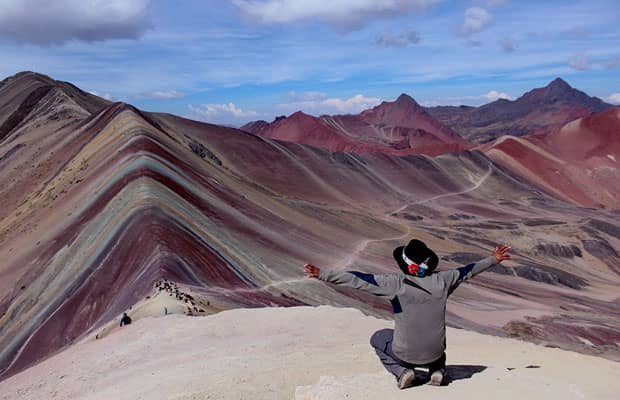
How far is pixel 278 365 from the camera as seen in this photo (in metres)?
6.64

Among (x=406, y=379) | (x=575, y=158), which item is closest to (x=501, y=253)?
(x=406, y=379)

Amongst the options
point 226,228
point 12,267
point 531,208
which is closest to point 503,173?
point 531,208

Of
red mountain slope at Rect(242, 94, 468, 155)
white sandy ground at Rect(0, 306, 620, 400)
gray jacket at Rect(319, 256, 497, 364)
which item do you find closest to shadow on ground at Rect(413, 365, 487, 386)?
white sandy ground at Rect(0, 306, 620, 400)

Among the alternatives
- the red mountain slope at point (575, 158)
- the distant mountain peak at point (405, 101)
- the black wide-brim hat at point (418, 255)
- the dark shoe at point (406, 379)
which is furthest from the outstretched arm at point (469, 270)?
the distant mountain peak at point (405, 101)

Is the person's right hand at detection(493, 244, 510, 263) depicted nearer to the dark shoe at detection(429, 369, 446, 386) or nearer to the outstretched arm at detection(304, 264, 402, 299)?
the outstretched arm at detection(304, 264, 402, 299)

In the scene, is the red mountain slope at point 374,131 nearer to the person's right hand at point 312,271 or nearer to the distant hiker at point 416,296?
the distant hiker at point 416,296

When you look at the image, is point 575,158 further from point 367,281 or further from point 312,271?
point 312,271

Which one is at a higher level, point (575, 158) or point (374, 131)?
point (374, 131)

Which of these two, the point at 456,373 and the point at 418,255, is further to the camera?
the point at 456,373

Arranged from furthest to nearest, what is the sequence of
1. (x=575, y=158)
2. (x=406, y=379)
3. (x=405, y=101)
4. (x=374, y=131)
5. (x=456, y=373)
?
1. (x=405, y=101)
2. (x=374, y=131)
3. (x=575, y=158)
4. (x=456, y=373)
5. (x=406, y=379)

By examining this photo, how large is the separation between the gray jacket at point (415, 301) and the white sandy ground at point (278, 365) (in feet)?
1.29

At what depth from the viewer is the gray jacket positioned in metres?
5.53

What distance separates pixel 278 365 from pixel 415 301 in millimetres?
2100

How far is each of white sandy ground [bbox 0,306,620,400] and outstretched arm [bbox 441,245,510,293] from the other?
3.45ft
